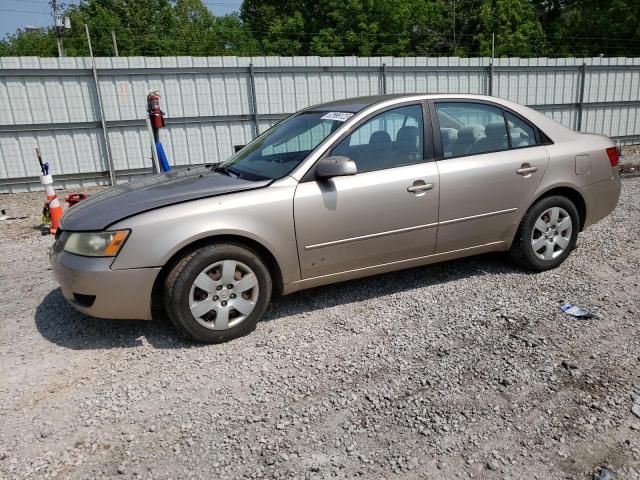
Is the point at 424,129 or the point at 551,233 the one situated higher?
the point at 424,129

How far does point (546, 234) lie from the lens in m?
4.59

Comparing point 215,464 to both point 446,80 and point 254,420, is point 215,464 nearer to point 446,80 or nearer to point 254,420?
point 254,420

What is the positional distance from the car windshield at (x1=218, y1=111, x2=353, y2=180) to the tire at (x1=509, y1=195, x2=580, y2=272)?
6.29 ft

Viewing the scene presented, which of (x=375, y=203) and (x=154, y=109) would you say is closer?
(x=375, y=203)

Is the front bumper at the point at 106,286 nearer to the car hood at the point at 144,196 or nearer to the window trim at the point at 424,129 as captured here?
the car hood at the point at 144,196

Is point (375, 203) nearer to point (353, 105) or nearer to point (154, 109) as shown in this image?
point (353, 105)

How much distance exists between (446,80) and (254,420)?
38.3 feet

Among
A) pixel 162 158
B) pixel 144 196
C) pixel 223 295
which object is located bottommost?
pixel 223 295

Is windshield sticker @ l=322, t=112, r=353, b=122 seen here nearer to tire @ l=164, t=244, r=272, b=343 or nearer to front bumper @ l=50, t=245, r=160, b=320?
tire @ l=164, t=244, r=272, b=343

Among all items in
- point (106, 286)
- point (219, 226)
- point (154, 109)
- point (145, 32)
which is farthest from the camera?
point (145, 32)

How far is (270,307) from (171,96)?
7.93 m

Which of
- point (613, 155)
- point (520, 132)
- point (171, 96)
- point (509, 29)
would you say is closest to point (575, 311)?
point (520, 132)

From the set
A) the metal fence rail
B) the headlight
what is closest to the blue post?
the metal fence rail

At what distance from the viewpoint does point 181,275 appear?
10.9 ft
